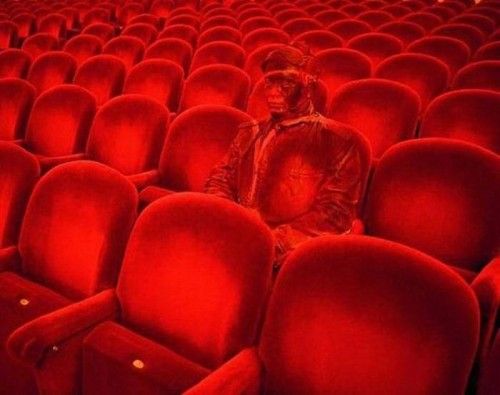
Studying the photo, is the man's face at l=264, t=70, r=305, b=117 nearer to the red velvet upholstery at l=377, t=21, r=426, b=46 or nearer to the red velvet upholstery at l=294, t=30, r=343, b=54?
the red velvet upholstery at l=294, t=30, r=343, b=54

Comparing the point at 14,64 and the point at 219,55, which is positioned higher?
the point at 219,55

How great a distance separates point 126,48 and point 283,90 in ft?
6.51

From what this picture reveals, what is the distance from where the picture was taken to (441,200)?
117 centimetres

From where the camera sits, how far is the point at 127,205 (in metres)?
1.07

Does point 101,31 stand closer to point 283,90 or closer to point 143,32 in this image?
point 143,32

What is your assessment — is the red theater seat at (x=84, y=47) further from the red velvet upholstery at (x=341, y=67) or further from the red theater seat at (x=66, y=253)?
the red theater seat at (x=66, y=253)

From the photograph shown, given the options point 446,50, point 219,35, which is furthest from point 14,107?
point 446,50

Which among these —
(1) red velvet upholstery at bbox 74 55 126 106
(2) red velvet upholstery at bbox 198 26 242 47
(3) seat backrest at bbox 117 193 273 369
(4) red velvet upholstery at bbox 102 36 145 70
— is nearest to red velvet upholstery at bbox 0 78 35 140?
(1) red velvet upholstery at bbox 74 55 126 106

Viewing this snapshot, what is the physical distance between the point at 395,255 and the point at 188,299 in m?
0.38

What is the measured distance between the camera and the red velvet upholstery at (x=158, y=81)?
225 centimetres

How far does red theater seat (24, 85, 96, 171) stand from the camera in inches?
73.5

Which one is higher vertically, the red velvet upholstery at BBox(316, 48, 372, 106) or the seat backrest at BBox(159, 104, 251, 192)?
the red velvet upholstery at BBox(316, 48, 372, 106)

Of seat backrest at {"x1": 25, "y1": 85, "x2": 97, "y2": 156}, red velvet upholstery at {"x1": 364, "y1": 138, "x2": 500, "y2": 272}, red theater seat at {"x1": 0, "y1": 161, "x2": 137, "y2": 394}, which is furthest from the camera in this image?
seat backrest at {"x1": 25, "y1": 85, "x2": 97, "y2": 156}

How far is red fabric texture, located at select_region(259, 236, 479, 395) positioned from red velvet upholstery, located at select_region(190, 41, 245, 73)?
1.87m
